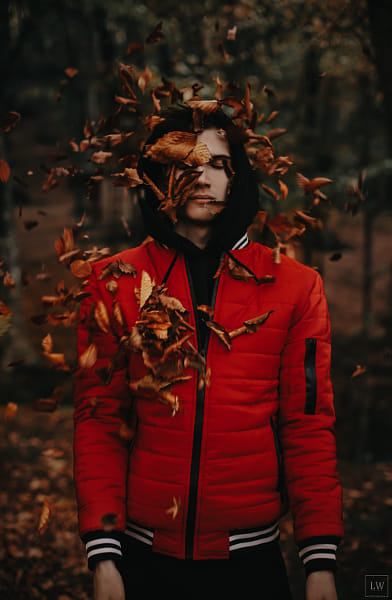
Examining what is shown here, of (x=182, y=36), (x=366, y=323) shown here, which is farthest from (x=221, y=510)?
(x=182, y=36)

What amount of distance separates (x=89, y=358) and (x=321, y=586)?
1243 millimetres

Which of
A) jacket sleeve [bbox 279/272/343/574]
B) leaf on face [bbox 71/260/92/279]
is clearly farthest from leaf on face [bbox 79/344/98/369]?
jacket sleeve [bbox 279/272/343/574]

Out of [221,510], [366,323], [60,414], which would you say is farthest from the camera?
[60,414]

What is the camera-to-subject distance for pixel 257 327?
6.15 ft

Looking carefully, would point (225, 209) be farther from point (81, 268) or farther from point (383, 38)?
point (383, 38)

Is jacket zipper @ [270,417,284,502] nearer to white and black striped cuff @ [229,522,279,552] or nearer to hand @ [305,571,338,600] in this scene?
white and black striped cuff @ [229,522,279,552]

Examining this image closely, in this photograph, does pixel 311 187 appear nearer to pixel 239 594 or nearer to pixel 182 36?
pixel 239 594

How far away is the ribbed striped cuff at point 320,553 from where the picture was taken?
68.1 inches

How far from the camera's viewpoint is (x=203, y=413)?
1.81 metres

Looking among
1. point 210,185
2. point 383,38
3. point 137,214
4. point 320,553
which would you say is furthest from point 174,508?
point 137,214

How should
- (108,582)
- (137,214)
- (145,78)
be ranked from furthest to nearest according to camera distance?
(137,214) < (145,78) < (108,582)

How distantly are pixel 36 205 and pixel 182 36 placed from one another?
722 inches

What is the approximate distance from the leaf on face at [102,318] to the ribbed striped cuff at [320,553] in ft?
3.77

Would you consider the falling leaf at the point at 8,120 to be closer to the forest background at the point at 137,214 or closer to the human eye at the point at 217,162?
the forest background at the point at 137,214
